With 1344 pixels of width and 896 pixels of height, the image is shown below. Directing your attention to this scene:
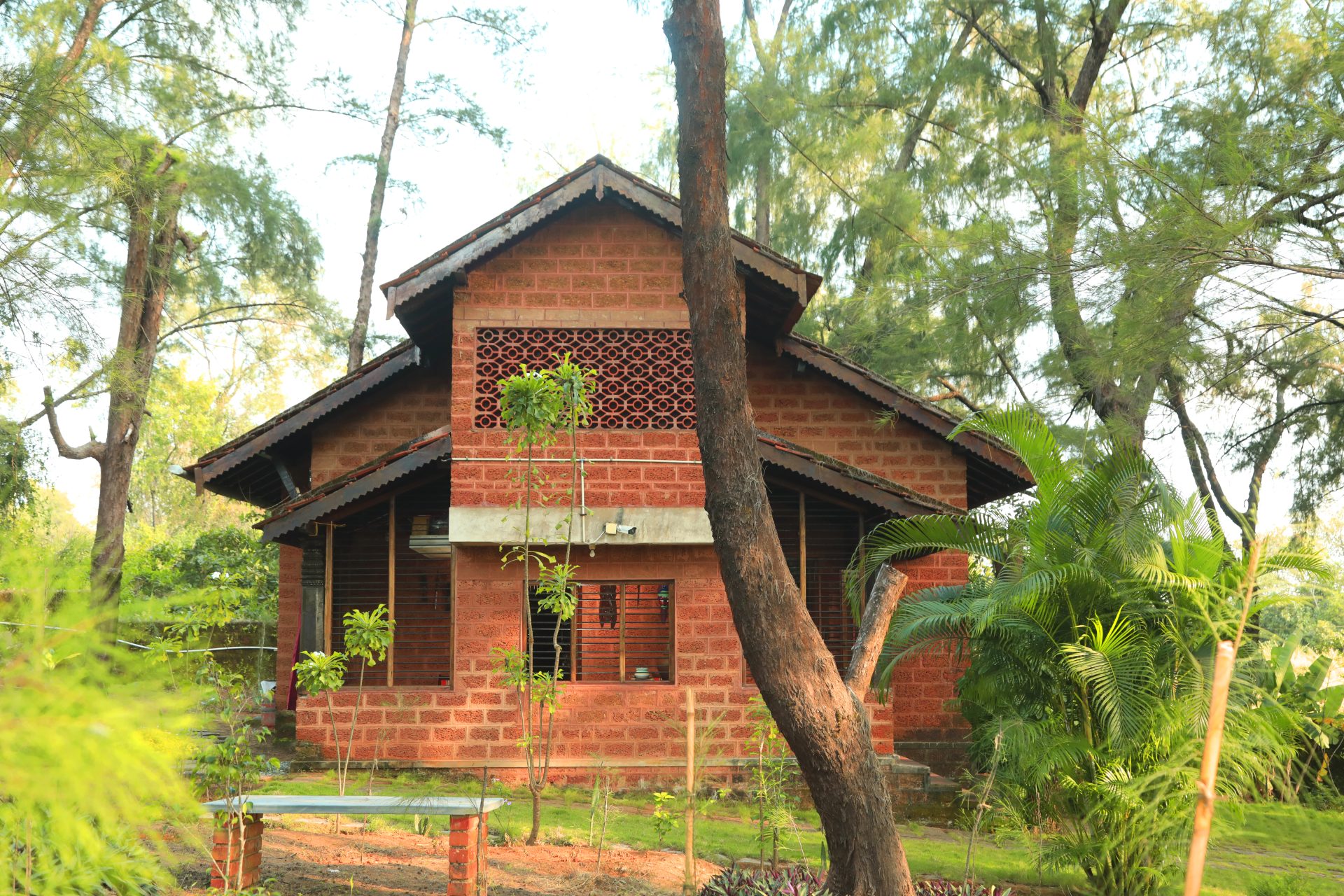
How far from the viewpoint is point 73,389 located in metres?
14.6

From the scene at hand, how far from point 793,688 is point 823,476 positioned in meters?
5.97

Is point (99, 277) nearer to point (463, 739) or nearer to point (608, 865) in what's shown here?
point (463, 739)

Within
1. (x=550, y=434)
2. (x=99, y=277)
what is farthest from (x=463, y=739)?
(x=99, y=277)

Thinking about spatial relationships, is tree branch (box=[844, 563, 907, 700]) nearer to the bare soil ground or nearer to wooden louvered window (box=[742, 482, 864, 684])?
the bare soil ground

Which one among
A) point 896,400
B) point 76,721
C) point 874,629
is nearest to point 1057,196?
point 896,400

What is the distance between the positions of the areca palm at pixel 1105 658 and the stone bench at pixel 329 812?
11.1 feet

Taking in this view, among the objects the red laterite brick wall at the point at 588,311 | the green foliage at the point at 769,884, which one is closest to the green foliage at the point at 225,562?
the red laterite brick wall at the point at 588,311

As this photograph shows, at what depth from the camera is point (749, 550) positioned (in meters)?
6.36

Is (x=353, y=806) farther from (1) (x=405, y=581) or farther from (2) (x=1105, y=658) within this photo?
(1) (x=405, y=581)

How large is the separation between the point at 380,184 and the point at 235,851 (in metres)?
17.2

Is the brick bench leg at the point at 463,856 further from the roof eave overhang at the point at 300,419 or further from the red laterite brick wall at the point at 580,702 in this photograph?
the roof eave overhang at the point at 300,419

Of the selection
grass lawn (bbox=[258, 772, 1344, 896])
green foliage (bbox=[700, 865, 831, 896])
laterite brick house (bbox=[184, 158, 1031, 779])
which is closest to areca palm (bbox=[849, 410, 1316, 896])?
grass lawn (bbox=[258, 772, 1344, 896])

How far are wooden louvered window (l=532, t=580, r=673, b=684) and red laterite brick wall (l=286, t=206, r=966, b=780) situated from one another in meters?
0.40

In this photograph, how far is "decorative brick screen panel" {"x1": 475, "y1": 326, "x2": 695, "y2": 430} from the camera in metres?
12.0
